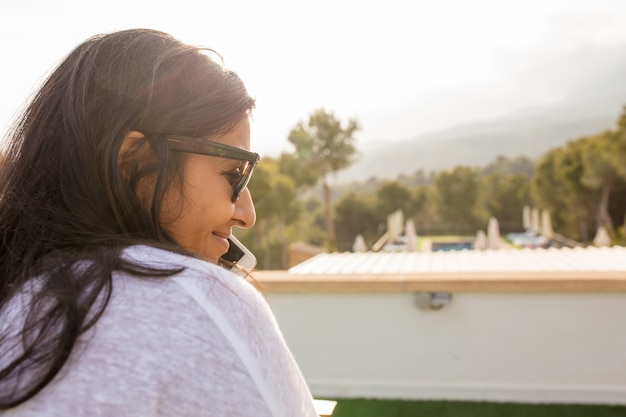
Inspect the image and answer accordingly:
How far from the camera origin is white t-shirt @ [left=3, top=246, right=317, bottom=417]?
0.58 meters

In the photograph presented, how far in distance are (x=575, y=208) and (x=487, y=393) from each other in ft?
135

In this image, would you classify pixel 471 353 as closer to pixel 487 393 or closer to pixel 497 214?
pixel 487 393

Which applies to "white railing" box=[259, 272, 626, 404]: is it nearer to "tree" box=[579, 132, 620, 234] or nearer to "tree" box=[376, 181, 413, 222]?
"tree" box=[579, 132, 620, 234]

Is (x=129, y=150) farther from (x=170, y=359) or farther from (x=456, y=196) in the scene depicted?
(x=456, y=196)

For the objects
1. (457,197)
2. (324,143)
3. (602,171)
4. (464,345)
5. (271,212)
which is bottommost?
(457,197)

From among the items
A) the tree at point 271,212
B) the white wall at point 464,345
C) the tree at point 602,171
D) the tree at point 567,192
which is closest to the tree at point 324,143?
the tree at point 271,212

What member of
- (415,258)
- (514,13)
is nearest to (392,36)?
(514,13)

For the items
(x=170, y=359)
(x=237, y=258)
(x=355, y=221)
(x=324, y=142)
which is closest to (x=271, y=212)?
(x=324, y=142)

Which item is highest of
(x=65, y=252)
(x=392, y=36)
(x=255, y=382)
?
(x=392, y=36)

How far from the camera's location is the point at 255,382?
0.62 m

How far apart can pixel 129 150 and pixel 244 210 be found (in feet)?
0.90

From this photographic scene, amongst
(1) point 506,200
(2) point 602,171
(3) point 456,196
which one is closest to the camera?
(2) point 602,171

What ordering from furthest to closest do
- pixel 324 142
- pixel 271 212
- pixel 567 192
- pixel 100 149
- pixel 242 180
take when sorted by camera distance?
1. pixel 567 192
2. pixel 324 142
3. pixel 271 212
4. pixel 242 180
5. pixel 100 149

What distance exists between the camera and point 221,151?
0.91m
